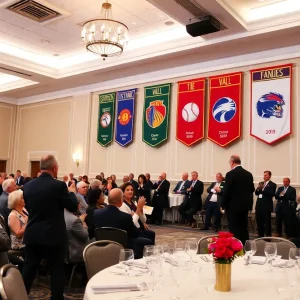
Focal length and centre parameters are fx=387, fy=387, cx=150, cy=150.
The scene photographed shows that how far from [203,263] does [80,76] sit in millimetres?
11250

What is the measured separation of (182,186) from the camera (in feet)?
35.9

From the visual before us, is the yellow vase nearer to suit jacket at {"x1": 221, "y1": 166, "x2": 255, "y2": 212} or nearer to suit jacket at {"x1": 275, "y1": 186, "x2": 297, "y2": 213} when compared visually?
suit jacket at {"x1": 221, "y1": 166, "x2": 255, "y2": 212}

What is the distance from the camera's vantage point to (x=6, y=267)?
2.02 m

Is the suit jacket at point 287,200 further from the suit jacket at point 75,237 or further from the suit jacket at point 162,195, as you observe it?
the suit jacket at point 75,237

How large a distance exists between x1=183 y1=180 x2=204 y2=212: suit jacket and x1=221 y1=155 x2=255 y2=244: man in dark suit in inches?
162

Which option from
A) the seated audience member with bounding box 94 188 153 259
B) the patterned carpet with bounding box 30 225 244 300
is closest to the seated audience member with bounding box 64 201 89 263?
the seated audience member with bounding box 94 188 153 259

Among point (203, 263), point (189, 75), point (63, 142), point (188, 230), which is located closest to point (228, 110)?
point (189, 75)

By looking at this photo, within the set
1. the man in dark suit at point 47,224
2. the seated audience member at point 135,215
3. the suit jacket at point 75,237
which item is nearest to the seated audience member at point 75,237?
the suit jacket at point 75,237

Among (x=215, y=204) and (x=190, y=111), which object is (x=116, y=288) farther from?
(x=190, y=111)

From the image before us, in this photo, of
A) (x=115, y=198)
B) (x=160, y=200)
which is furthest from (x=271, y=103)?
(x=115, y=198)

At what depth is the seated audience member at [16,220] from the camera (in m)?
4.16

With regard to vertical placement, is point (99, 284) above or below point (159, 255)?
below

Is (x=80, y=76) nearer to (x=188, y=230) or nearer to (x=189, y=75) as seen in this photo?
(x=189, y=75)

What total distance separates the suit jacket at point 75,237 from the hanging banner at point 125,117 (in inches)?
337
